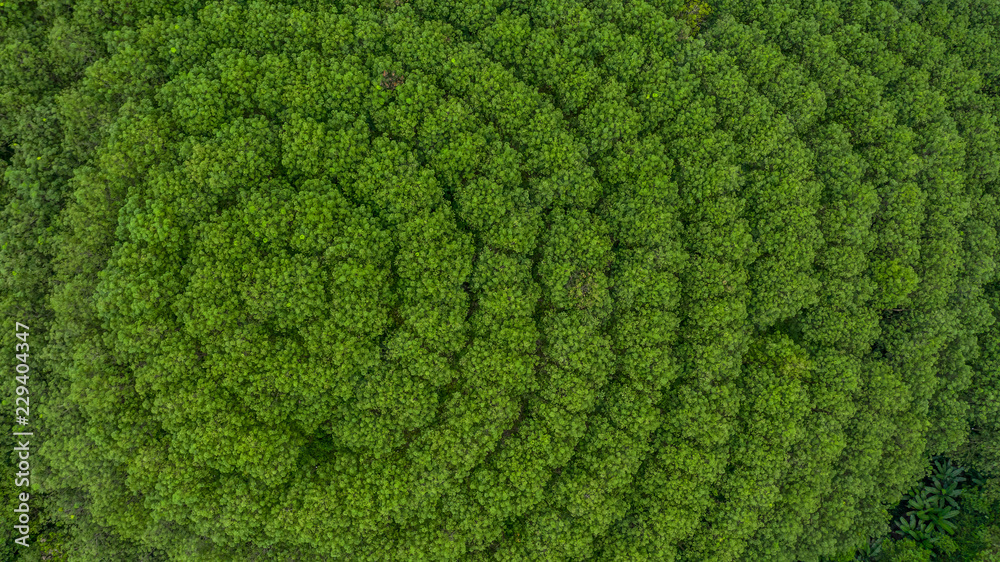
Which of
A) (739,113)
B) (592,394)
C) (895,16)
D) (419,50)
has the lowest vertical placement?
(592,394)

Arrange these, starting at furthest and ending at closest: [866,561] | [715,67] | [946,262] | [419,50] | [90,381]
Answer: [866,561]
[946,262]
[715,67]
[419,50]
[90,381]

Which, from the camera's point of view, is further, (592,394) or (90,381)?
(592,394)

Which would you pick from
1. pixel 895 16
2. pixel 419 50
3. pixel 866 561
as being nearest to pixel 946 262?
pixel 895 16

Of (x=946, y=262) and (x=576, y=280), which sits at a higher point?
(x=946, y=262)

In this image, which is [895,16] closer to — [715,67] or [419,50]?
[715,67]

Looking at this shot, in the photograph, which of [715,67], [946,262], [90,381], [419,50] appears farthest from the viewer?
[946,262]

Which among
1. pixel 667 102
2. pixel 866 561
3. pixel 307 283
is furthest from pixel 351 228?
pixel 866 561
